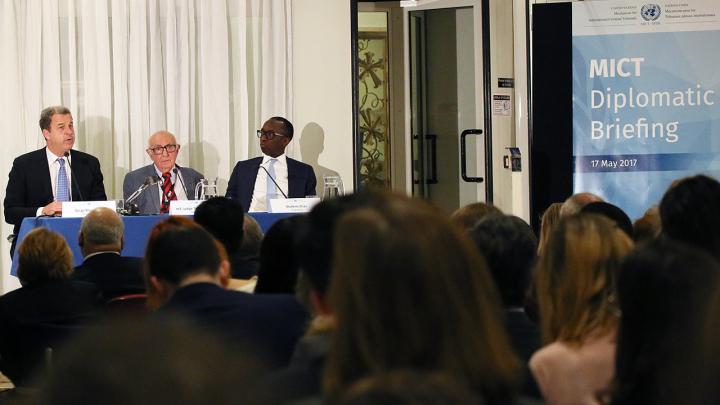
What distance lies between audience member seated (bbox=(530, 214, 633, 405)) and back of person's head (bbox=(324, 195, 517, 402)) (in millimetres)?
881

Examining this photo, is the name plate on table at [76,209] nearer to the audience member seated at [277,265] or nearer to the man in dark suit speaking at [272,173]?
the man in dark suit speaking at [272,173]

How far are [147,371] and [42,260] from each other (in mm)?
3141

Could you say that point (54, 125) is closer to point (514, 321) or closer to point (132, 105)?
point (132, 105)

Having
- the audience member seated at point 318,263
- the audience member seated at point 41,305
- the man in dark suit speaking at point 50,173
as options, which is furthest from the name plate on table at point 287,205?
the audience member seated at point 318,263

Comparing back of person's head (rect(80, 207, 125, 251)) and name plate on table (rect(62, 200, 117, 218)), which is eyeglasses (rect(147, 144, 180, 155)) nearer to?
name plate on table (rect(62, 200, 117, 218))

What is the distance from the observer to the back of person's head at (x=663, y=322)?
146 cm

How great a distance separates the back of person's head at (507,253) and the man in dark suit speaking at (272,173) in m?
4.71

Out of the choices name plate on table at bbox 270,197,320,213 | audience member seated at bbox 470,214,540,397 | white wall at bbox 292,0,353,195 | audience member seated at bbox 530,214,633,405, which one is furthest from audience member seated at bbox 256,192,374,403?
white wall at bbox 292,0,353,195

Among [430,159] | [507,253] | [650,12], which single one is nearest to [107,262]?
[507,253]

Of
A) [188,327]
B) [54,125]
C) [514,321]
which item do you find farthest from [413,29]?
[188,327]

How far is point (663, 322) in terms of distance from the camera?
149 centimetres

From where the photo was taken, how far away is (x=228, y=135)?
8016 millimetres

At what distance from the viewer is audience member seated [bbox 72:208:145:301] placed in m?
3.96

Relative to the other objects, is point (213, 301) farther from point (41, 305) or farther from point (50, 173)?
point (50, 173)
